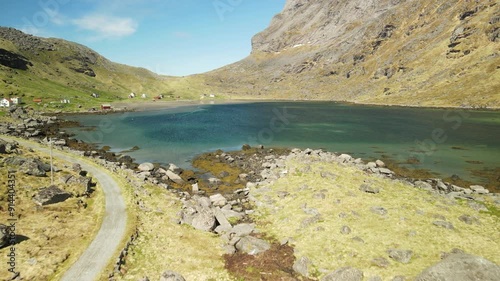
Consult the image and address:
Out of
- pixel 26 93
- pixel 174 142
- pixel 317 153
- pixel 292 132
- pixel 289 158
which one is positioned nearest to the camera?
pixel 289 158

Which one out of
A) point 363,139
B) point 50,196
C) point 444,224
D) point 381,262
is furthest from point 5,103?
point 444,224

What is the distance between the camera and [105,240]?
29000 mm

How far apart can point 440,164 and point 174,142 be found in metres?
71.6

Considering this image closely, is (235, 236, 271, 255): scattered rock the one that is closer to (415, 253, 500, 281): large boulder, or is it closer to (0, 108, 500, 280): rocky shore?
(0, 108, 500, 280): rocky shore

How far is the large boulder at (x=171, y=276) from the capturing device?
2378 centimetres

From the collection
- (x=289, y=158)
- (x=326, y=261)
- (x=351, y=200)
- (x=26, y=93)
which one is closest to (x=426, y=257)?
(x=326, y=261)

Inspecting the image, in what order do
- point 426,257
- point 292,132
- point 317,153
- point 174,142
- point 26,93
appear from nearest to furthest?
point 426,257
point 317,153
point 174,142
point 292,132
point 26,93

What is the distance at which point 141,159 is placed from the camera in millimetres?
70938

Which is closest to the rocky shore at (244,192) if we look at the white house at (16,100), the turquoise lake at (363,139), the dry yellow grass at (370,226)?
the dry yellow grass at (370,226)

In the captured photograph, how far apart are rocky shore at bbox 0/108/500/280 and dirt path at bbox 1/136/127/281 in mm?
1536

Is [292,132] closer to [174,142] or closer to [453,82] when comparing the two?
[174,142]

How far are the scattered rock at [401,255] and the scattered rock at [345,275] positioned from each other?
4.12 m

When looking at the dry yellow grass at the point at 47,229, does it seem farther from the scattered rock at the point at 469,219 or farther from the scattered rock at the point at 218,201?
the scattered rock at the point at 469,219

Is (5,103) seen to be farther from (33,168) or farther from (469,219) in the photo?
(469,219)
